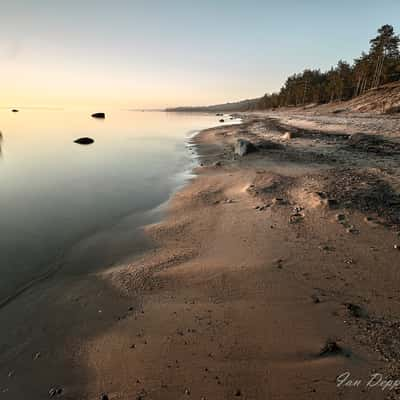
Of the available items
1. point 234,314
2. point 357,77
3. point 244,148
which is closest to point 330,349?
point 234,314

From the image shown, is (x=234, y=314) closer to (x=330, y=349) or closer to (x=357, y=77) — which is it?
(x=330, y=349)

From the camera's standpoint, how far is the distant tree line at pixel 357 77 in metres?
58.9

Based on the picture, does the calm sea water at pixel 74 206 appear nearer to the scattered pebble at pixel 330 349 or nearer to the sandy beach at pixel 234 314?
the sandy beach at pixel 234 314

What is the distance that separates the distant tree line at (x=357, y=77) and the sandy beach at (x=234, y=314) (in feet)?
228

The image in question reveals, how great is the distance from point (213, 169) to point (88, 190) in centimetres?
738

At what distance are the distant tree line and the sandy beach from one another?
2740 inches

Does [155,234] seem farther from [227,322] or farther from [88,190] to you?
[88,190]

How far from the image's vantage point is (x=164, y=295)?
16.1 feet

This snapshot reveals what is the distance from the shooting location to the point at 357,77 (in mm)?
67000

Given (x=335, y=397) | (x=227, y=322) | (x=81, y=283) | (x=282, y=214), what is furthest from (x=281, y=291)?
(x=81, y=283)

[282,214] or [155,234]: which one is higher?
[282,214]

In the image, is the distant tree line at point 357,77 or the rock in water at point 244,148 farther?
the distant tree line at point 357,77

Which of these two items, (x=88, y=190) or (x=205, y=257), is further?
(x=88, y=190)

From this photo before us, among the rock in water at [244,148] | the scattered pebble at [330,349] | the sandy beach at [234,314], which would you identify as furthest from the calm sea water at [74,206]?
the scattered pebble at [330,349]
